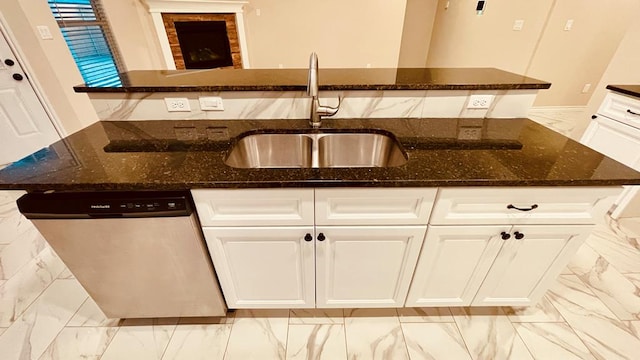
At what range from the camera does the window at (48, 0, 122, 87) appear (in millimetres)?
2645

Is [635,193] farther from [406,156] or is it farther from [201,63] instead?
[201,63]

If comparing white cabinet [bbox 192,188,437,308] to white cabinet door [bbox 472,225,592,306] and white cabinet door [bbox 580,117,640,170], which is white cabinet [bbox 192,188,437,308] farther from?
white cabinet door [bbox 580,117,640,170]

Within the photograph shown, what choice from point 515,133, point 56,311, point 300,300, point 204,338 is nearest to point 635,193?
point 515,133

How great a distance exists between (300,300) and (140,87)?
4.28 ft

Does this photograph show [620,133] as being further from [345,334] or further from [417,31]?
[417,31]

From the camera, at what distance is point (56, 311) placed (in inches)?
55.6

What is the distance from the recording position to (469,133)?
3.95 feet

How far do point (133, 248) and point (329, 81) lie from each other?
3.79 ft

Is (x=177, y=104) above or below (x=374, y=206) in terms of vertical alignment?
above

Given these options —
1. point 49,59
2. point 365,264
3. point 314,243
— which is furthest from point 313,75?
point 49,59

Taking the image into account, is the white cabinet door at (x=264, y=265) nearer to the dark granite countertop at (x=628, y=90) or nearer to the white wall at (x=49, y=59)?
the dark granite countertop at (x=628, y=90)

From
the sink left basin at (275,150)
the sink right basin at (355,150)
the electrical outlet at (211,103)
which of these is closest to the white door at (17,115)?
the electrical outlet at (211,103)

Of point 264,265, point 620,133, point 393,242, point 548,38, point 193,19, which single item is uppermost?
point 193,19

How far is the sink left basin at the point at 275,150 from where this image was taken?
1271mm
